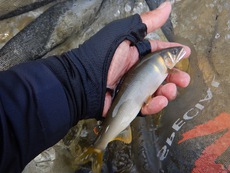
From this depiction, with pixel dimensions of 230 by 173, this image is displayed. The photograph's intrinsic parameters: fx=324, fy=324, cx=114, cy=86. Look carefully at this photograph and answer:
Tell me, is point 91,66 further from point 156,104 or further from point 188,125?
point 188,125

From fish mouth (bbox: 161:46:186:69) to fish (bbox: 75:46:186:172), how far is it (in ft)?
0.03

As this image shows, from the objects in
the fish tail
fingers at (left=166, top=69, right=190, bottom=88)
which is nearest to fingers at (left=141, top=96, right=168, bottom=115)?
fingers at (left=166, top=69, right=190, bottom=88)

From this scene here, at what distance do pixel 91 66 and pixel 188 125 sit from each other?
117 centimetres

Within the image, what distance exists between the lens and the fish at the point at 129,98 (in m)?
2.63

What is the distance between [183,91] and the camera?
3426 millimetres

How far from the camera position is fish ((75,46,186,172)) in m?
2.63

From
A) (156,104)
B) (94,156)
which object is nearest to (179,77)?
(156,104)

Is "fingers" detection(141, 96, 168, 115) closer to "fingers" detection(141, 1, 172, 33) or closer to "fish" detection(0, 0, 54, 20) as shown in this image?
"fingers" detection(141, 1, 172, 33)

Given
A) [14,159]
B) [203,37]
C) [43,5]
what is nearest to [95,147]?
[14,159]

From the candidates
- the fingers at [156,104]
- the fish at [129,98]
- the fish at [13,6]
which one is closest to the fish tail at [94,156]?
the fish at [129,98]

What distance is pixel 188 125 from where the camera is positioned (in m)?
3.18

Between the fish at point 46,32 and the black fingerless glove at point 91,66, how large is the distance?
1.71m

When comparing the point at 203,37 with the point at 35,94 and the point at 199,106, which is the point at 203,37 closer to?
the point at 199,106

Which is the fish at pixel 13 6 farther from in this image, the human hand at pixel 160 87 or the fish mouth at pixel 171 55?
the fish mouth at pixel 171 55
